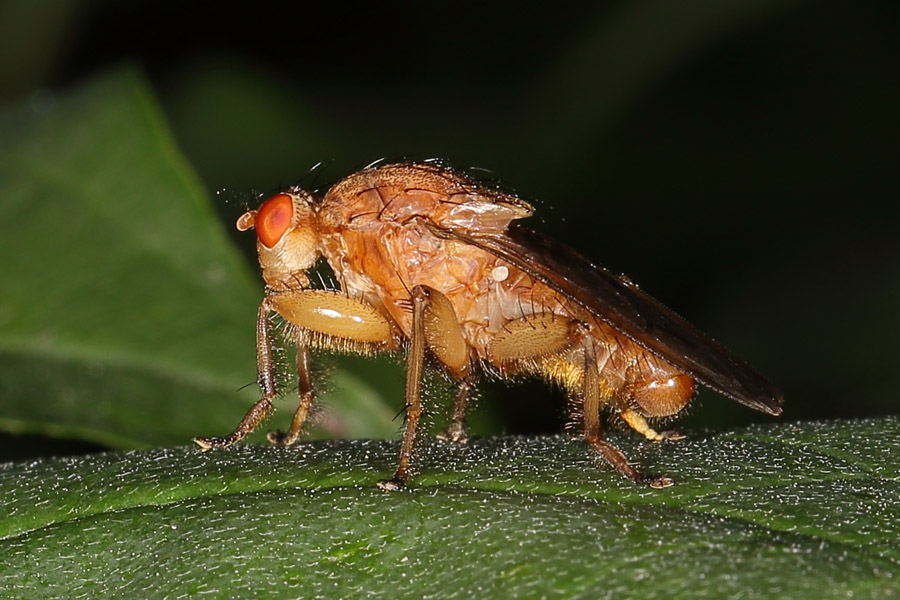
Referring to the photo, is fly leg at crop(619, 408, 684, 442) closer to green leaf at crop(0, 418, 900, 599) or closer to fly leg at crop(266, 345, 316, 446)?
green leaf at crop(0, 418, 900, 599)

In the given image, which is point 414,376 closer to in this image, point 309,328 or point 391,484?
point 309,328

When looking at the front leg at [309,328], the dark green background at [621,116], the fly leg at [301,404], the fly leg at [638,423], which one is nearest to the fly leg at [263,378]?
the front leg at [309,328]

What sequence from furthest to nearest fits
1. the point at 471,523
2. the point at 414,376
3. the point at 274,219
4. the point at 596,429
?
the point at 274,219 < the point at 414,376 < the point at 596,429 < the point at 471,523

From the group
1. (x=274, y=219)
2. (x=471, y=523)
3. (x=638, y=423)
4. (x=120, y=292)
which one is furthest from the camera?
(x=120, y=292)

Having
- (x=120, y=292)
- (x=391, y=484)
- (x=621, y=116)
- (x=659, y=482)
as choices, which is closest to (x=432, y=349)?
(x=391, y=484)

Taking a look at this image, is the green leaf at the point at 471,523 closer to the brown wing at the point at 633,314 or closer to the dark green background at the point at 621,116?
the brown wing at the point at 633,314

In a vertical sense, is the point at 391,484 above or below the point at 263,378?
below

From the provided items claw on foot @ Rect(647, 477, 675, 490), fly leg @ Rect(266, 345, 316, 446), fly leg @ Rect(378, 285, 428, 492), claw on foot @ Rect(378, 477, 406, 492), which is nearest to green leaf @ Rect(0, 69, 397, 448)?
fly leg @ Rect(266, 345, 316, 446)

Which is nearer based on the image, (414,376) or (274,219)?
(414,376)
